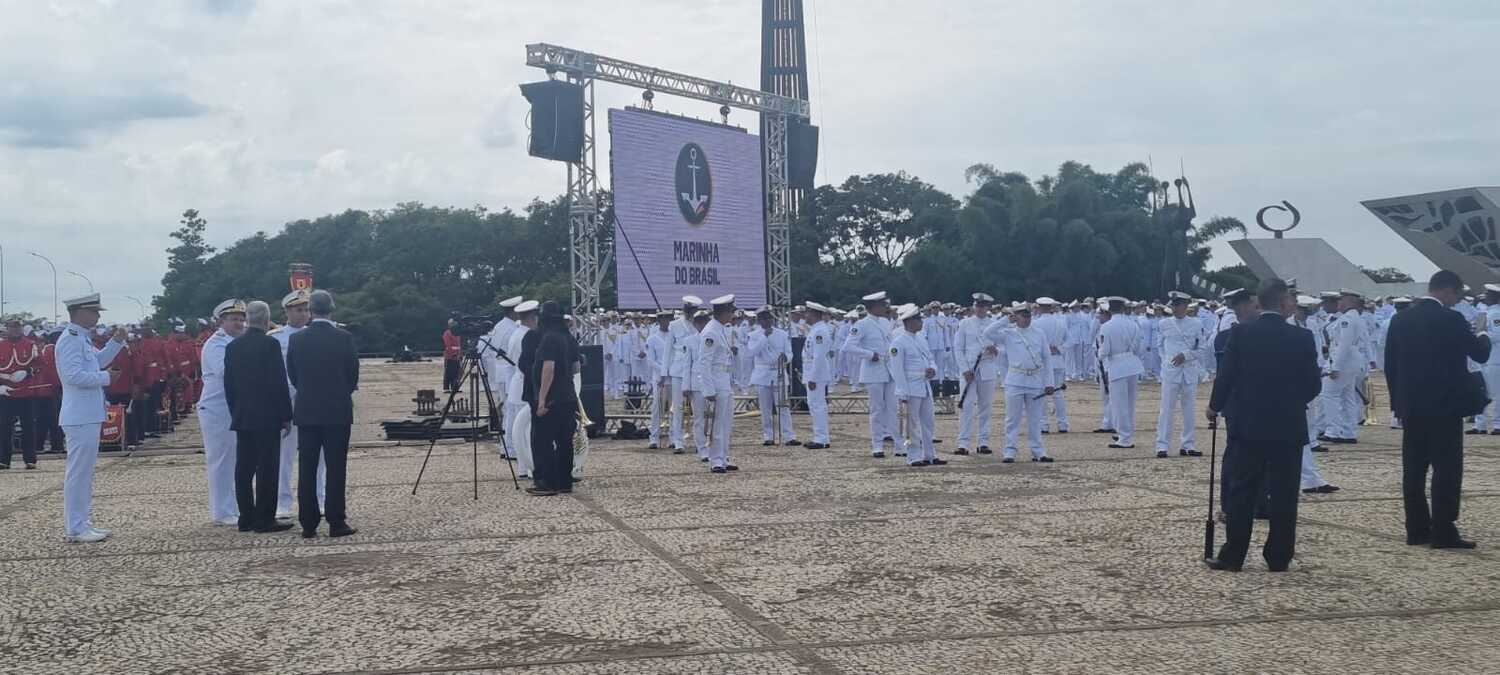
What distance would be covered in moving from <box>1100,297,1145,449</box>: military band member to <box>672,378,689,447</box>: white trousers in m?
4.96

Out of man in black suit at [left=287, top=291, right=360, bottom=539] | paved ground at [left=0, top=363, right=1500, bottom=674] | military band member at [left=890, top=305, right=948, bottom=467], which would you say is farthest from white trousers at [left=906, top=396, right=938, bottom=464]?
man in black suit at [left=287, top=291, right=360, bottom=539]

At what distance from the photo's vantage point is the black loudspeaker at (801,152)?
83.1 ft

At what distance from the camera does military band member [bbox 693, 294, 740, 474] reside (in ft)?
40.9

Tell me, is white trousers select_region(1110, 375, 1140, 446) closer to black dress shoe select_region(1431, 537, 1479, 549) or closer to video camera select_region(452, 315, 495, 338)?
black dress shoe select_region(1431, 537, 1479, 549)

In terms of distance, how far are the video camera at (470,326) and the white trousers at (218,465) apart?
7.92ft

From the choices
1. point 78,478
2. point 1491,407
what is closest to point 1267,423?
point 78,478

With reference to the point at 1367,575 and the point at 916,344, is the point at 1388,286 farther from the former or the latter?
the point at 1367,575

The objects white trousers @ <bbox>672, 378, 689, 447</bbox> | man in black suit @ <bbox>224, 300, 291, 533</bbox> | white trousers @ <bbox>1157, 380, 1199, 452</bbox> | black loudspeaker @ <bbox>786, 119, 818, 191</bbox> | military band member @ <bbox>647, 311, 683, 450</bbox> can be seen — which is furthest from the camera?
black loudspeaker @ <bbox>786, 119, 818, 191</bbox>

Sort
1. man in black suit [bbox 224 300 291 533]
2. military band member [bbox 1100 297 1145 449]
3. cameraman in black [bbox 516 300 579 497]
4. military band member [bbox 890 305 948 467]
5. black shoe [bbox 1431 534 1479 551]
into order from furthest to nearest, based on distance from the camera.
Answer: military band member [bbox 1100 297 1145 449], military band member [bbox 890 305 948 467], cameraman in black [bbox 516 300 579 497], man in black suit [bbox 224 300 291 533], black shoe [bbox 1431 534 1479 551]

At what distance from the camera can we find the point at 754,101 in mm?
23531

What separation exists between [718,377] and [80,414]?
6.03 metres

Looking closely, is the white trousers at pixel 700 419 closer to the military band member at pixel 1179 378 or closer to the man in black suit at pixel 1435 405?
the military band member at pixel 1179 378

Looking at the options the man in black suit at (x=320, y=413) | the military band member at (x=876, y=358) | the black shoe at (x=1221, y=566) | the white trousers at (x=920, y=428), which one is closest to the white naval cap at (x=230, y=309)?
the man in black suit at (x=320, y=413)

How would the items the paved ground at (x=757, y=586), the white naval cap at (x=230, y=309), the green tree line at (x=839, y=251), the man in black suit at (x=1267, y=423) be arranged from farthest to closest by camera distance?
the green tree line at (x=839, y=251)
the white naval cap at (x=230, y=309)
the man in black suit at (x=1267, y=423)
the paved ground at (x=757, y=586)
